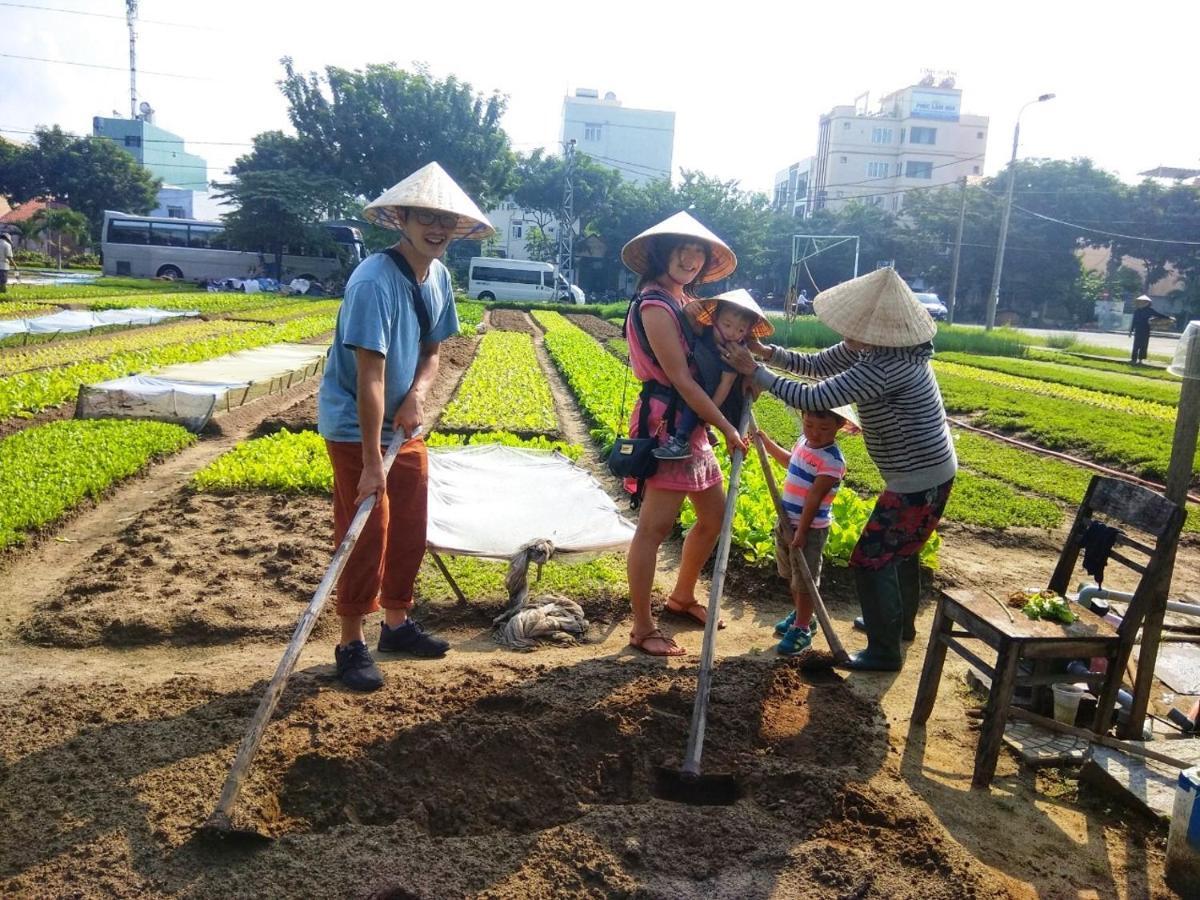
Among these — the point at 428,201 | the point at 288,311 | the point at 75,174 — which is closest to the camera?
the point at 428,201

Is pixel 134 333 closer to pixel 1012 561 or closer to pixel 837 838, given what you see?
pixel 1012 561

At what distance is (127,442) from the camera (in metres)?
8.17

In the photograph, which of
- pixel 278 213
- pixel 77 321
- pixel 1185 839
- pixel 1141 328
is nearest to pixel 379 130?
pixel 278 213

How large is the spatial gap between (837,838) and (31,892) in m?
2.32

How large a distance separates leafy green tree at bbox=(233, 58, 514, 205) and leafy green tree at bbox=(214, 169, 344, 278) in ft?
13.7

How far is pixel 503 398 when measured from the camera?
11836mm

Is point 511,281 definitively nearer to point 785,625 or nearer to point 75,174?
point 75,174

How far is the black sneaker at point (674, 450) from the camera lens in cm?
410

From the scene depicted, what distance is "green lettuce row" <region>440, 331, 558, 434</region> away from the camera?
9992 millimetres

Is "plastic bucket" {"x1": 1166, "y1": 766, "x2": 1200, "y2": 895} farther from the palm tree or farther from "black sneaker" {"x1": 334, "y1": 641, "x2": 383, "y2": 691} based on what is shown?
the palm tree

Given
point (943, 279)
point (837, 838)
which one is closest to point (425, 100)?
point (943, 279)

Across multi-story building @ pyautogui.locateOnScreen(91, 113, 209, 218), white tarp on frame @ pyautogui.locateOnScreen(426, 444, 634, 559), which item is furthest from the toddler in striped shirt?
→ multi-story building @ pyautogui.locateOnScreen(91, 113, 209, 218)

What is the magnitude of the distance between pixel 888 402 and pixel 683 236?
46.5 inches

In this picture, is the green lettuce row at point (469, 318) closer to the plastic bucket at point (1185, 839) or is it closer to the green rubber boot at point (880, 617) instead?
the green rubber boot at point (880, 617)
